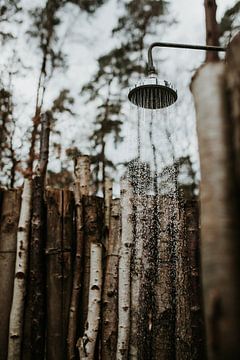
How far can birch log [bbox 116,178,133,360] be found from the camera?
355 cm

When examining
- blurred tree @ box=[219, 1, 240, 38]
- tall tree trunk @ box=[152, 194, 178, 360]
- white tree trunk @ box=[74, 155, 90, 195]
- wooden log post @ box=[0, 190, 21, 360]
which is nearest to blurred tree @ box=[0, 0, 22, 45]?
blurred tree @ box=[219, 1, 240, 38]

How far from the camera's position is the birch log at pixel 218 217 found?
98 centimetres

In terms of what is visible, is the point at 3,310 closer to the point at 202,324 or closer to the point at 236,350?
the point at 202,324

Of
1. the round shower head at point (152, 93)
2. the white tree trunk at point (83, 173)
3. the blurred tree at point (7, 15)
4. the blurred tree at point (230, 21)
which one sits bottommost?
the white tree trunk at point (83, 173)

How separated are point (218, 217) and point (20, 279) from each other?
3020mm

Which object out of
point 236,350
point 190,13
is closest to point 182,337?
point 236,350

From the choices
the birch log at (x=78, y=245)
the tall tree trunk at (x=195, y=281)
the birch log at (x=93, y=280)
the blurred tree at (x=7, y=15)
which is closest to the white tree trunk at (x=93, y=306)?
the birch log at (x=93, y=280)

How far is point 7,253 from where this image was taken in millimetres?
3857

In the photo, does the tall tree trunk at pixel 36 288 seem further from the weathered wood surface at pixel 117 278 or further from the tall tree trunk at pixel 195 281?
the tall tree trunk at pixel 195 281

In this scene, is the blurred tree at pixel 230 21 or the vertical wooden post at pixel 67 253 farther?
the blurred tree at pixel 230 21

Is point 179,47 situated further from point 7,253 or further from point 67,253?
point 7,253

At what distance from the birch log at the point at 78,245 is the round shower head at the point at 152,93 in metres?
1.15

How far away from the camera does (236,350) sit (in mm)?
958

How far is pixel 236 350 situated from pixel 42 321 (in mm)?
2996
